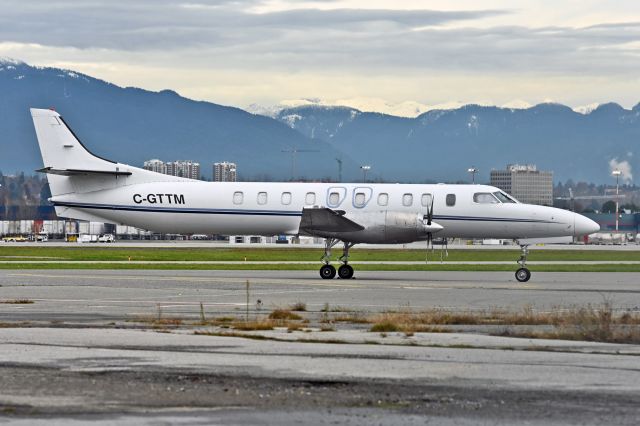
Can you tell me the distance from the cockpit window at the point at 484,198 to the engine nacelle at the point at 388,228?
268 cm

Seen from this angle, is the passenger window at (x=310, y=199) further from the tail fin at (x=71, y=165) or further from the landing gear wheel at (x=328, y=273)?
the tail fin at (x=71, y=165)

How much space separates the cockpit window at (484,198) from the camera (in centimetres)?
4781

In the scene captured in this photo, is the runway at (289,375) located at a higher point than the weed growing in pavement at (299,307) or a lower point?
lower

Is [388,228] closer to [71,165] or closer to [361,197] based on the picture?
[361,197]

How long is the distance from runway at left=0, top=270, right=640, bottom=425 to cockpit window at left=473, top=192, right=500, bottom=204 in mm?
18942

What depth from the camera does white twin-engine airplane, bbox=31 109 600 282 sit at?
4706 cm

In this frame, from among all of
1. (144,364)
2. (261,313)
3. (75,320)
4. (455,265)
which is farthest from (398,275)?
(144,364)

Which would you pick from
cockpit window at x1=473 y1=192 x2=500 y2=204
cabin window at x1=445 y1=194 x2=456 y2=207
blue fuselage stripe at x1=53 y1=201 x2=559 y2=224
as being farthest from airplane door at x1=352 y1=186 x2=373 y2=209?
cockpit window at x1=473 y1=192 x2=500 y2=204

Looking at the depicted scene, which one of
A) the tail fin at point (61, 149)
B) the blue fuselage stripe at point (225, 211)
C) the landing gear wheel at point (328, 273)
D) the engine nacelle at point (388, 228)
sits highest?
the tail fin at point (61, 149)

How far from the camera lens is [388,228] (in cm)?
4547

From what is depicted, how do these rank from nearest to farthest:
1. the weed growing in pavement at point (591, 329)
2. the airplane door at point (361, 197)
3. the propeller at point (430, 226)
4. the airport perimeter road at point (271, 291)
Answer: the weed growing in pavement at point (591, 329), the airport perimeter road at point (271, 291), the propeller at point (430, 226), the airplane door at point (361, 197)

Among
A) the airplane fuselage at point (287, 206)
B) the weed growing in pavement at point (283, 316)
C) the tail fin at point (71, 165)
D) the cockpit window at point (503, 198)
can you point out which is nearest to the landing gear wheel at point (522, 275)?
the airplane fuselage at point (287, 206)

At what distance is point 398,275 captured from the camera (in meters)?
49.0

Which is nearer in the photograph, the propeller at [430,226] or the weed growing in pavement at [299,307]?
the weed growing in pavement at [299,307]
